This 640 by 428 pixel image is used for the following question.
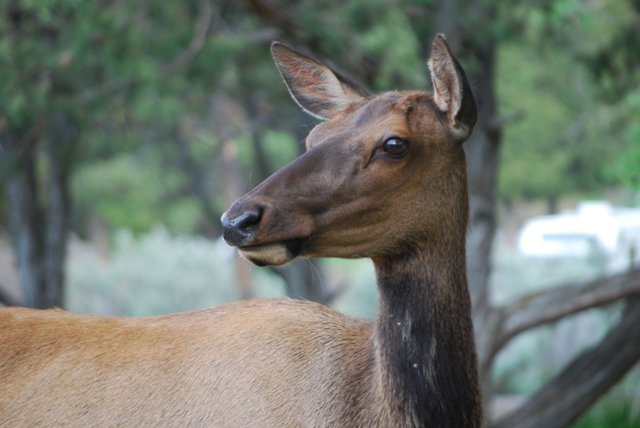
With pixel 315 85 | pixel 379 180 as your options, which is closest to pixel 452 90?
pixel 379 180

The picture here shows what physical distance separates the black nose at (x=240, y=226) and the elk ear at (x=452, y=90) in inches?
38.5

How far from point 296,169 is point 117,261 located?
15.9 meters

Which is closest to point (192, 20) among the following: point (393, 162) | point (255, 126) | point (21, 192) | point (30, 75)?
point (30, 75)

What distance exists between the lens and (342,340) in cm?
466

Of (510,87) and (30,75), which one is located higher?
(510,87)

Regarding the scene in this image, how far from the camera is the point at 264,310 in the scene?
4766mm

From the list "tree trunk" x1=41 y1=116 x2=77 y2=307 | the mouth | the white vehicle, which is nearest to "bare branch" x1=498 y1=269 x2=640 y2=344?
"tree trunk" x1=41 y1=116 x2=77 y2=307

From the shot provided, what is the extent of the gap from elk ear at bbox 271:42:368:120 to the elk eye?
676mm

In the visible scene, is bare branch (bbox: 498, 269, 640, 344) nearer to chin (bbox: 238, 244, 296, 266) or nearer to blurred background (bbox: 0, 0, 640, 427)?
blurred background (bbox: 0, 0, 640, 427)

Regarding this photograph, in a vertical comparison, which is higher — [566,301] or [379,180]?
[379,180]

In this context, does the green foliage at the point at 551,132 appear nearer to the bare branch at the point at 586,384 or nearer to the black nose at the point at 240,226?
the bare branch at the point at 586,384

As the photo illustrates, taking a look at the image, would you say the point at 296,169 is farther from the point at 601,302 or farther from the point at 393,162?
the point at 601,302

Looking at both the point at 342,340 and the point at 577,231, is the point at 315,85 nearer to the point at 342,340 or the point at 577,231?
the point at 342,340

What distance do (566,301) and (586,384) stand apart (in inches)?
28.7
